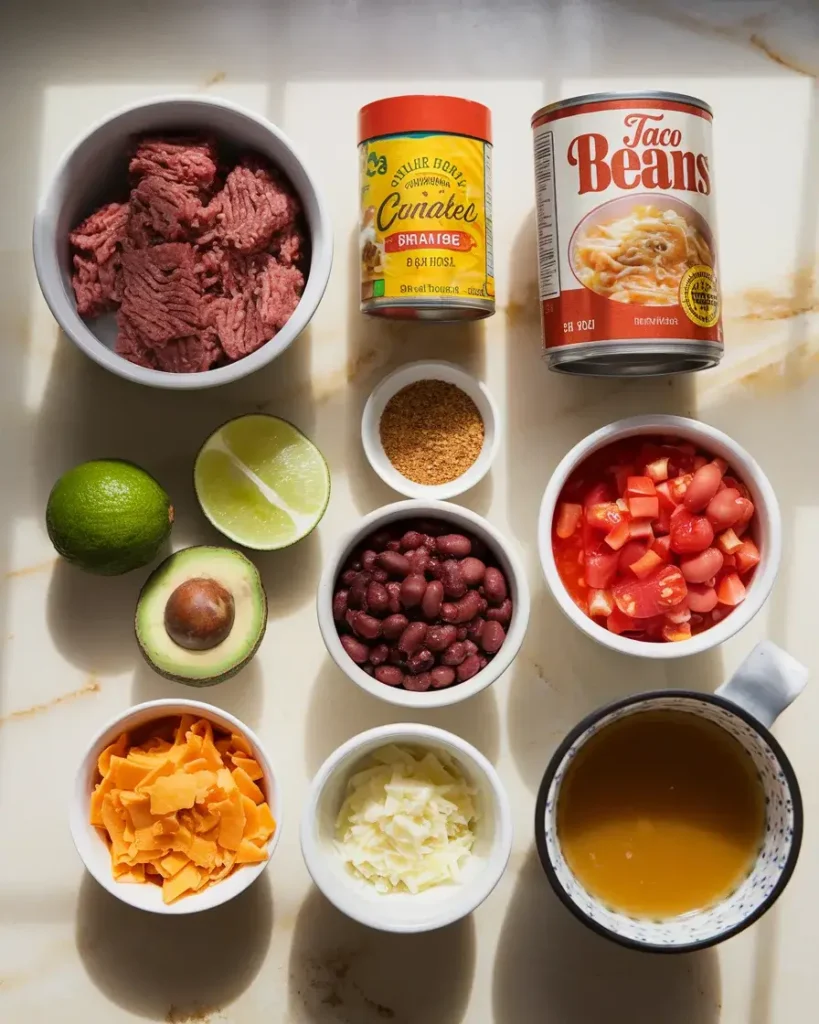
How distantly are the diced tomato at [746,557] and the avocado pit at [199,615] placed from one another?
27.3 inches

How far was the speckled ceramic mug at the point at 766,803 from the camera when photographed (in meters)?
1.17

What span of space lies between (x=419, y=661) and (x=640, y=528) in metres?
0.35

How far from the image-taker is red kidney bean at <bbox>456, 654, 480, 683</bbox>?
4.23ft

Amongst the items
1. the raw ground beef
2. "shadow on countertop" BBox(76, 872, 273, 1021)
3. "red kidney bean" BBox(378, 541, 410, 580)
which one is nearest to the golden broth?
"red kidney bean" BBox(378, 541, 410, 580)

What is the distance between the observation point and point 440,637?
128cm

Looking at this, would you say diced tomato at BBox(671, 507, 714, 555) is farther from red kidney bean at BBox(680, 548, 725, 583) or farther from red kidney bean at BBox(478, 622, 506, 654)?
red kidney bean at BBox(478, 622, 506, 654)

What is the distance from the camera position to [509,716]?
1.43 metres

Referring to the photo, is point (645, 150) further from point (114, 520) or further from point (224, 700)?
point (224, 700)

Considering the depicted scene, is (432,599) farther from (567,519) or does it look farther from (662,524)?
(662,524)

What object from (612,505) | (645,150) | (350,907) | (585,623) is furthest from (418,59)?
(350,907)

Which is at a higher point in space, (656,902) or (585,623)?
(585,623)

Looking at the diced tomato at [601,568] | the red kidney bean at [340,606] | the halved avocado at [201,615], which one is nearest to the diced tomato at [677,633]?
the diced tomato at [601,568]

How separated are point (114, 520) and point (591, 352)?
654 millimetres

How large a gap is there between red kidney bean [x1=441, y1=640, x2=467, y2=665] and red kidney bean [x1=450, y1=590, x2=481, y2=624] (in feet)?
0.11
